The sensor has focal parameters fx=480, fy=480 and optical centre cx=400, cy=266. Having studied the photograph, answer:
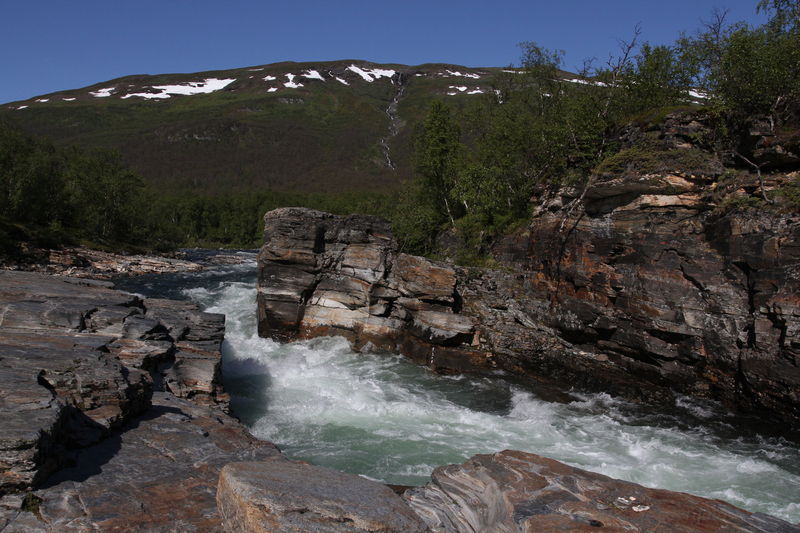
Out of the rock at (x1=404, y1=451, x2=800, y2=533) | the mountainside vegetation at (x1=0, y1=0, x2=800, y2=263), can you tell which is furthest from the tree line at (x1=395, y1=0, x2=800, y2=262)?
the rock at (x1=404, y1=451, x2=800, y2=533)

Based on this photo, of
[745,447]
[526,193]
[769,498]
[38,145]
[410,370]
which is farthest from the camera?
[38,145]

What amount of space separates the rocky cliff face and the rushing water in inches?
53.7

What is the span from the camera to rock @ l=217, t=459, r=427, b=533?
5.35 meters

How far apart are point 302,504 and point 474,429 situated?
938 cm

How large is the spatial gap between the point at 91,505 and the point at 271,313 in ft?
57.1

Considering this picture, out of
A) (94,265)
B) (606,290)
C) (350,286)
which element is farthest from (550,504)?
(94,265)

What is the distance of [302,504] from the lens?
18.4ft

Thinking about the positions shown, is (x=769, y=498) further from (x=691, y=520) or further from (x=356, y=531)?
(x=356, y=531)

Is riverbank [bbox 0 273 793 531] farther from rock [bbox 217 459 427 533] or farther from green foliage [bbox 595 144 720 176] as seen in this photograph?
green foliage [bbox 595 144 720 176]

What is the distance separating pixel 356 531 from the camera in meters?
5.38

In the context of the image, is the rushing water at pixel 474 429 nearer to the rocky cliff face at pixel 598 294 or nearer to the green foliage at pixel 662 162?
the rocky cliff face at pixel 598 294

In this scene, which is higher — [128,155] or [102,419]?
[128,155]

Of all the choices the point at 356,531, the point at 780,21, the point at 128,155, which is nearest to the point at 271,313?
the point at 356,531

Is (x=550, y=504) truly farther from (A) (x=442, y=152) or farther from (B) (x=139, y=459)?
(A) (x=442, y=152)
